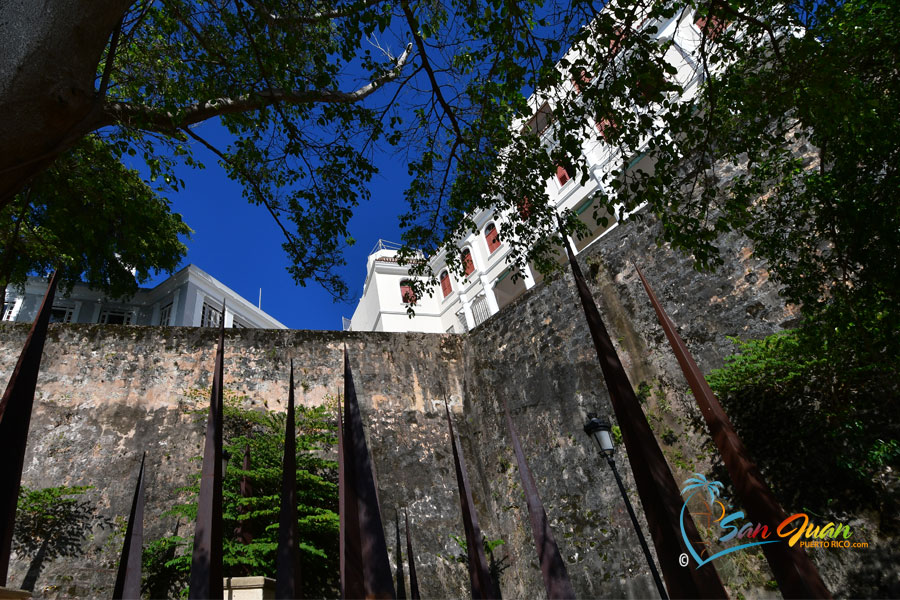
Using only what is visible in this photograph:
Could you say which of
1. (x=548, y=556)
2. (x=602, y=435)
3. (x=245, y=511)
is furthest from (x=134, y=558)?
(x=245, y=511)

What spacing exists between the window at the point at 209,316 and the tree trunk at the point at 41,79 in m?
15.9

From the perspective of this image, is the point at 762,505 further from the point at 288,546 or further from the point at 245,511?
the point at 245,511

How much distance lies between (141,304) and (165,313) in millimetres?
1421

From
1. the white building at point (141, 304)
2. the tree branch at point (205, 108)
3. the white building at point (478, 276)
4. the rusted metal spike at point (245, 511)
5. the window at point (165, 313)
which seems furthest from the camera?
the window at point (165, 313)

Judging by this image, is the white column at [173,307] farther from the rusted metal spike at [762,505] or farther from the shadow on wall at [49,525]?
the rusted metal spike at [762,505]

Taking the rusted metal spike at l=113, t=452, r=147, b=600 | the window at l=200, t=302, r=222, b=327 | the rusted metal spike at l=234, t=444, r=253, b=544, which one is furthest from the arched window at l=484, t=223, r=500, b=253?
the rusted metal spike at l=113, t=452, r=147, b=600

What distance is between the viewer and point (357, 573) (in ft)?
5.04

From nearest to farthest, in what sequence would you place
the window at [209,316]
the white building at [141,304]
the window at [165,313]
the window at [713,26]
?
the window at [713,26] < the white building at [141,304] < the window at [165,313] < the window at [209,316]

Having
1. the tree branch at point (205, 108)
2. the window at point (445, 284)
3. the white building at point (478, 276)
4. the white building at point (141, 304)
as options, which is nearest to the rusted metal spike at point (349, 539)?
the tree branch at point (205, 108)

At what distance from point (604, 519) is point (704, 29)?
17.9 feet

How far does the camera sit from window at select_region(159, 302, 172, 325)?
16156mm

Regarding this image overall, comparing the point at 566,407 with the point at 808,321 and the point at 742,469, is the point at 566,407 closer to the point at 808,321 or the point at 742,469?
the point at 808,321

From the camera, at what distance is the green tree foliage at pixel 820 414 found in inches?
164

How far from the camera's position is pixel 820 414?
14.8 feet
